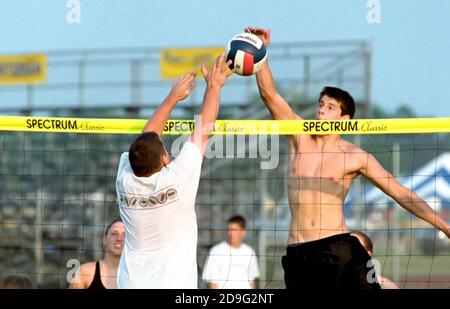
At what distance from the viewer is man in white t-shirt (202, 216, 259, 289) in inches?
472

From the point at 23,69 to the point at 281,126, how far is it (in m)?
16.0

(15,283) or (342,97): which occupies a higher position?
(342,97)

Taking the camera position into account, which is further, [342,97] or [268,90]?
[342,97]

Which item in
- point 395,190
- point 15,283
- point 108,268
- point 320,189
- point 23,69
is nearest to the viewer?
point 15,283

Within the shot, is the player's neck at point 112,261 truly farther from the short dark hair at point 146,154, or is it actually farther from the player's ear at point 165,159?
the short dark hair at point 146,154

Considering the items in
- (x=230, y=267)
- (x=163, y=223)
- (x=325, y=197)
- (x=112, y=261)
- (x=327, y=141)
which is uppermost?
(x=327, y=141)

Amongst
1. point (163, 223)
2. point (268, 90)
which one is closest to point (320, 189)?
point (268, 90)

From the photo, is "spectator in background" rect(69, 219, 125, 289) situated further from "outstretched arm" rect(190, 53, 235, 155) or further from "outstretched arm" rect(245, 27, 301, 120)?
"outstretched arm" rect(190, 53, 235, 155)

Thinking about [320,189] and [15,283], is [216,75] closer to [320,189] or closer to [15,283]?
[320,189]

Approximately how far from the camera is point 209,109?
614 cm

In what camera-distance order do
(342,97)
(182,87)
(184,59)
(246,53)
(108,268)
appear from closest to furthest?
(182,87), (246,53), (342,97), (108,268), (184,59)

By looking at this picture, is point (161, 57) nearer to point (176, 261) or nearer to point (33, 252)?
point (33, 252)

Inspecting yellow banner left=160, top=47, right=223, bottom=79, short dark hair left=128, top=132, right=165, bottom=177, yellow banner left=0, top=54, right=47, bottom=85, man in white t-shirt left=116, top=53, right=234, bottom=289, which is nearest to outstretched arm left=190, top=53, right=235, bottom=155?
man in white t-shirt left=116, top=53, right=234, bottom=289

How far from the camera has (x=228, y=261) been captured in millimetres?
12500
